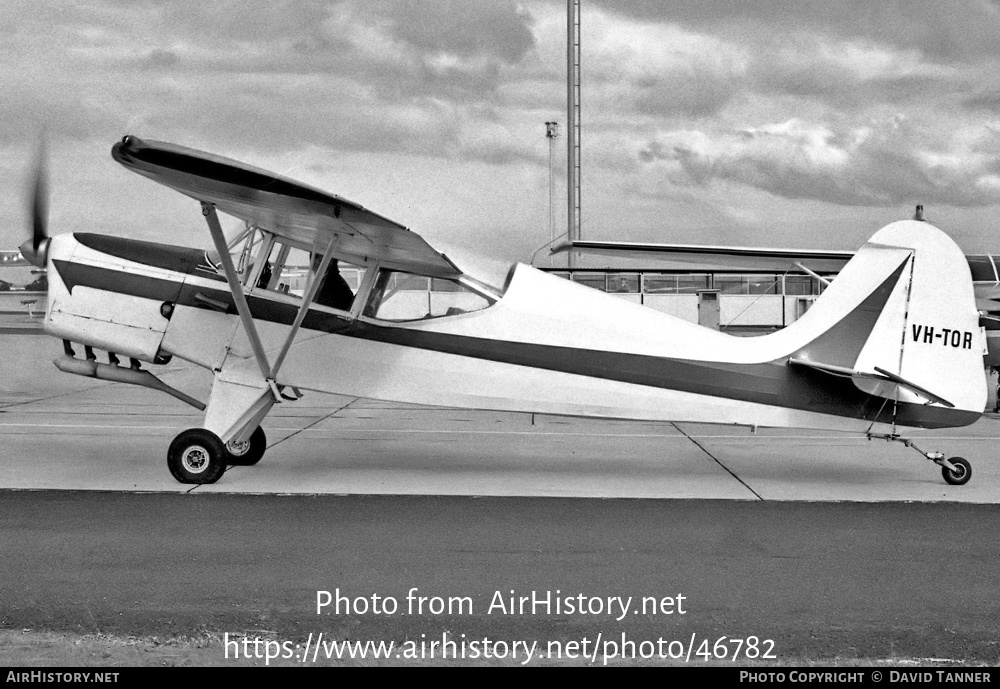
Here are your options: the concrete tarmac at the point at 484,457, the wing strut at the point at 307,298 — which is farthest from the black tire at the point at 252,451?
the wing strut at the point at 307,298

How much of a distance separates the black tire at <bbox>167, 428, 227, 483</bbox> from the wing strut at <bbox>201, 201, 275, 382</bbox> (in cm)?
72

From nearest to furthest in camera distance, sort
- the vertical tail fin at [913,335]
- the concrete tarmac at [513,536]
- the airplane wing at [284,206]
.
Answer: the concrete tarmac at [513,536] → the airplane wing at [284,206] → the vertical tail fin at [913,335]

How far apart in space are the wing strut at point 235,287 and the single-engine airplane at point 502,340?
83 millimetres

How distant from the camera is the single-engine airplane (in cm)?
879

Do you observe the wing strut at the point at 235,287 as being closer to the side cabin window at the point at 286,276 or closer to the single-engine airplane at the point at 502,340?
the single-engine airplane at the point at 502,340

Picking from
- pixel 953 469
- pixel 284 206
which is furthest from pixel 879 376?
pixel 284 206

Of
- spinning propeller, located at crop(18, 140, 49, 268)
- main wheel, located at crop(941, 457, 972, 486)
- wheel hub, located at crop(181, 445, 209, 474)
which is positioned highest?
spinning propeller, located at crop(18, 140, 49, 268)

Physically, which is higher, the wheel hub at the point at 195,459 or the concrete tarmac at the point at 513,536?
the wheel hub at the point at 195,459

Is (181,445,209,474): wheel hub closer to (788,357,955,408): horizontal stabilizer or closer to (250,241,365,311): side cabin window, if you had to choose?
(250,241,365,311): side cabin window

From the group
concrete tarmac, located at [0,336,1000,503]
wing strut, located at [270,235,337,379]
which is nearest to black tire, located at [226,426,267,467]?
concrete tarmac, located at [0,336,1000,503]

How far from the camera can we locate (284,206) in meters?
7.80

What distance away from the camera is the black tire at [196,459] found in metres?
8.46

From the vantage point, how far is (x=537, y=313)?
29.2ft
